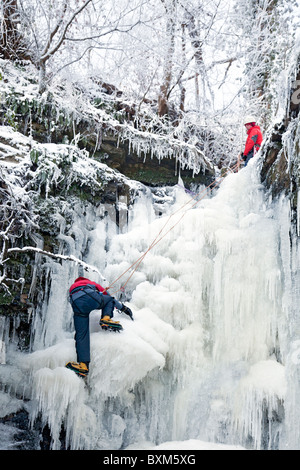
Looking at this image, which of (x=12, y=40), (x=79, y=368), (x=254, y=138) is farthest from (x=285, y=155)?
(x=12, y=40)

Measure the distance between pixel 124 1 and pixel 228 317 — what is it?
5197mm

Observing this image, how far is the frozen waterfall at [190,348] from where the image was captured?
408cm

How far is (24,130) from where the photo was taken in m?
6.14

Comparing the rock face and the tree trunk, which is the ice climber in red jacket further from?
the tree trunk

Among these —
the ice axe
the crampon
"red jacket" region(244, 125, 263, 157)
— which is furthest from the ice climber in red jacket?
the crampon

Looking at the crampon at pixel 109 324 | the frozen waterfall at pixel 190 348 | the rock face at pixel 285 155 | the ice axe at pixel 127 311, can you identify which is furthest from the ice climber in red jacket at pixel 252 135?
the crampon at pixel 109 324

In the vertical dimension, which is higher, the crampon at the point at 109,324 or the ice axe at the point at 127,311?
the ice axe at the point at 127,311

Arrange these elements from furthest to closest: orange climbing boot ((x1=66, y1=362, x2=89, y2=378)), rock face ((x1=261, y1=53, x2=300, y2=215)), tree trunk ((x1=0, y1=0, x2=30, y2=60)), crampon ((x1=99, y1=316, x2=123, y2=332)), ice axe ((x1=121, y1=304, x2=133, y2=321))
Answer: tree trunk ((x1=0, y1=0, x2=30, y2=60)) < ice axe ((x1=121, y1=304, x2=133, y2=321)) < crampon ((x1=99, y1=316, x2=123, y2=332)) < rock face ((x1=261, y1=53, x2=300, y2=215)) < orange climbing boot ((x1=66, y1=362, x2=89, y2=378))

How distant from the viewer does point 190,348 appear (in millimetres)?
4605

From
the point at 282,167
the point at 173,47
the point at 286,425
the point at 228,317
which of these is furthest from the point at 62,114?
the point at 286,425

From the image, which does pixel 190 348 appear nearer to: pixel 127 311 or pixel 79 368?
pixel 127 311

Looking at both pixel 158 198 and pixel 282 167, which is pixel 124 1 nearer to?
pixel 158 198

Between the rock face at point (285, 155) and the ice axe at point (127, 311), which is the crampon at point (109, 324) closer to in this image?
the ice axe at point (127, 311)

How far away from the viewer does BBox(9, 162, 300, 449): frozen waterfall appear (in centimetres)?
408
